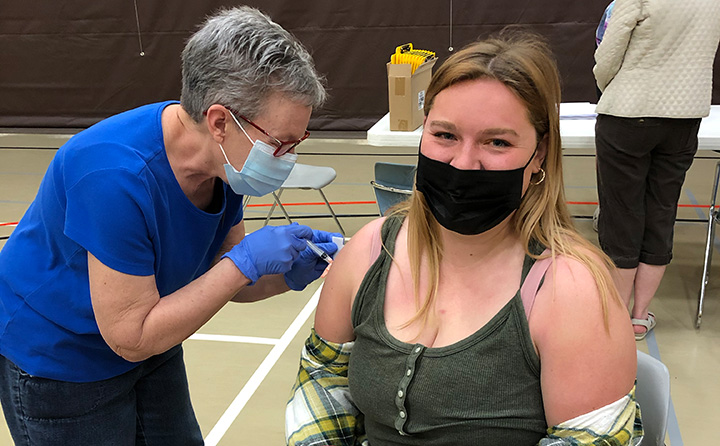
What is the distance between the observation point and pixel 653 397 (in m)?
1.50

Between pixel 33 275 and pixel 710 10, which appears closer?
pixel 33 275

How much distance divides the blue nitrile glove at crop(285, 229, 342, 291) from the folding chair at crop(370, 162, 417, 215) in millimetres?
1350

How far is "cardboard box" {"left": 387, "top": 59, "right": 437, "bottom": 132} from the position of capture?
346 centimetres

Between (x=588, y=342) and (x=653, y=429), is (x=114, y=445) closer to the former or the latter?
(x=588, y=342)

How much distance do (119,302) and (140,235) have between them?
150 millimetres

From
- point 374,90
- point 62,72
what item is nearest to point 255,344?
point 374,90

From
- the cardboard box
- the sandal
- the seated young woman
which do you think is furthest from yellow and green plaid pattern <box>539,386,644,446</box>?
the cardboard box

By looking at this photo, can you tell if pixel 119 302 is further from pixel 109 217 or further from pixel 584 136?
pixel 584 136

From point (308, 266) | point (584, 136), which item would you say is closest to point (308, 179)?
point (584, 136)

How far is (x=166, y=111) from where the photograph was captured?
1.56 meters

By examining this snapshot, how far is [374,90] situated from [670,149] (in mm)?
4404

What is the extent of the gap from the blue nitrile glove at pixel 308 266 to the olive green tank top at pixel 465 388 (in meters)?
0.48

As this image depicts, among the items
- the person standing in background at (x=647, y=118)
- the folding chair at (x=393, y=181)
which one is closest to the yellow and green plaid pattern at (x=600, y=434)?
the person standing in background at (x=647, y=118)

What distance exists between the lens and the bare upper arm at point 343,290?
150 cm
